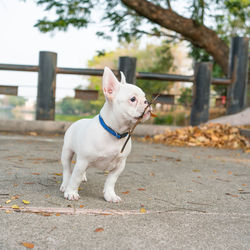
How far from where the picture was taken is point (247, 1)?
10766mm

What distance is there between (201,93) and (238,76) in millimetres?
1185

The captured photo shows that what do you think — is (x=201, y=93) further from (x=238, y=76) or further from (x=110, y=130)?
(x=110, y=130)

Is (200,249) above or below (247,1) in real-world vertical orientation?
below

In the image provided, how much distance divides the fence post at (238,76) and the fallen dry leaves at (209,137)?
1.29 m

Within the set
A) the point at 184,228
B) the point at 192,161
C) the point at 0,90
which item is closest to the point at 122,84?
the point at 184,228

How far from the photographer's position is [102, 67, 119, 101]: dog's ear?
89.4 inches

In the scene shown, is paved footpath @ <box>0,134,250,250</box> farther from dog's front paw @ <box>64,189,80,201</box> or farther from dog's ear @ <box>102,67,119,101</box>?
dog's ear @ <box>102,67,119,101</box>

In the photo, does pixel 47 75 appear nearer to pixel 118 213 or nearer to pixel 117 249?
pixel 118 213

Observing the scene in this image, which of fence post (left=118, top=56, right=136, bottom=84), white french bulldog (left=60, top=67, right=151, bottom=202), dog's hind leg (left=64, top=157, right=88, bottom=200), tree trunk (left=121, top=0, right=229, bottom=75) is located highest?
tree trunk (left=121, top=0, right=229, bottom=75)

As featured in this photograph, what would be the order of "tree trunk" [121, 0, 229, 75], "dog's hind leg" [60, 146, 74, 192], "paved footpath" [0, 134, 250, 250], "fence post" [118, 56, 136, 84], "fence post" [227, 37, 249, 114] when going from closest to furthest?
"paved footpath" [0, 134, 250, 250]
"dog's hind leg" [60, 146, 74, 192]
"fence post" [118, 56, 136, 84]
"fence post" [227, 37, 249, 114]
"tree trunk" [121, 0, 229, 75]

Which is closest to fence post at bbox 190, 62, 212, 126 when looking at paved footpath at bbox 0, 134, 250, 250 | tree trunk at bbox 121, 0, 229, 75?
tree trunk at bbox 121, 0, 229, 75

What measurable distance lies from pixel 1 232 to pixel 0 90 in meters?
6.17

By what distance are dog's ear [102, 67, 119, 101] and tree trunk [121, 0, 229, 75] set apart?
22.2 feet

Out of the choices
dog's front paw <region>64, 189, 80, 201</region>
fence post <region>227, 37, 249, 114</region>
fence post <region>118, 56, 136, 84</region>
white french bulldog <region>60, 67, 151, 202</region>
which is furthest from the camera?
fence post <region>227, 37, 249, 114</region>
